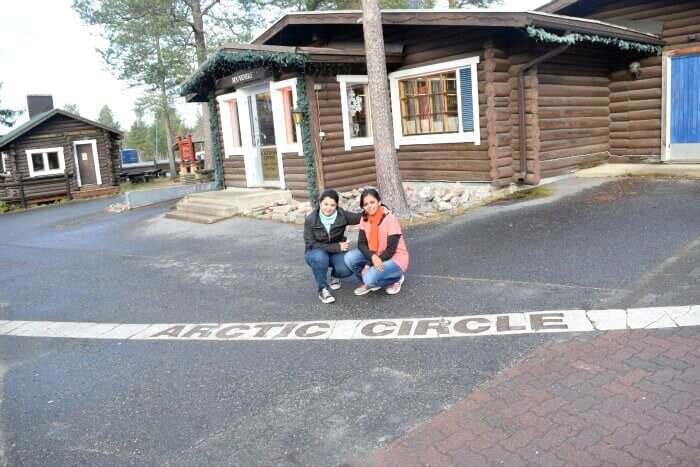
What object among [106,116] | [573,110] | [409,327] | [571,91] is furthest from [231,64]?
[106,116]

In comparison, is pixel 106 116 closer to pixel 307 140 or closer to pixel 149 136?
pixel 149 136

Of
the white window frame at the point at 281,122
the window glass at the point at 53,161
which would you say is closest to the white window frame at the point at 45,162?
the window glass at the point at 53,161

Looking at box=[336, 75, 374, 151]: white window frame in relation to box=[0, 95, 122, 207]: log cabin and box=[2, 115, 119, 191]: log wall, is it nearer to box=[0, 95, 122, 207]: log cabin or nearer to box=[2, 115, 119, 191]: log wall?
box=[0, 95, 122, 207]: log cabin

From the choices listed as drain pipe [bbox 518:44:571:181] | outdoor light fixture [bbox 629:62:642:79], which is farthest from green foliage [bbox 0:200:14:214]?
outdoor light fixture [bbox 629:62:642:79]

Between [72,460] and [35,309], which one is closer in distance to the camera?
[72,460]

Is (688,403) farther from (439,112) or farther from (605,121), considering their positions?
(605,121)

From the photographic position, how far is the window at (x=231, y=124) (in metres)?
15.6

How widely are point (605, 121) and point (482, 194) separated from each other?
4.61 m

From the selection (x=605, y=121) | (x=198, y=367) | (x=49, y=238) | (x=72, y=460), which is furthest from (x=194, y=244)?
(x=605, y=121)

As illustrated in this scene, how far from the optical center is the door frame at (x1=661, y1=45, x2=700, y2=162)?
513 inches

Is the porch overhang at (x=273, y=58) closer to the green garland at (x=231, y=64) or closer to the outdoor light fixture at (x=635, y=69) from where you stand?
the green garland at (x=231, y=64)

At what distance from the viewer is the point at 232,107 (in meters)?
15.6

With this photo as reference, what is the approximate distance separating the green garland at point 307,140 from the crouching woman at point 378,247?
662 cm

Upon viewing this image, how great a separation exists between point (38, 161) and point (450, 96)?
21.1m
